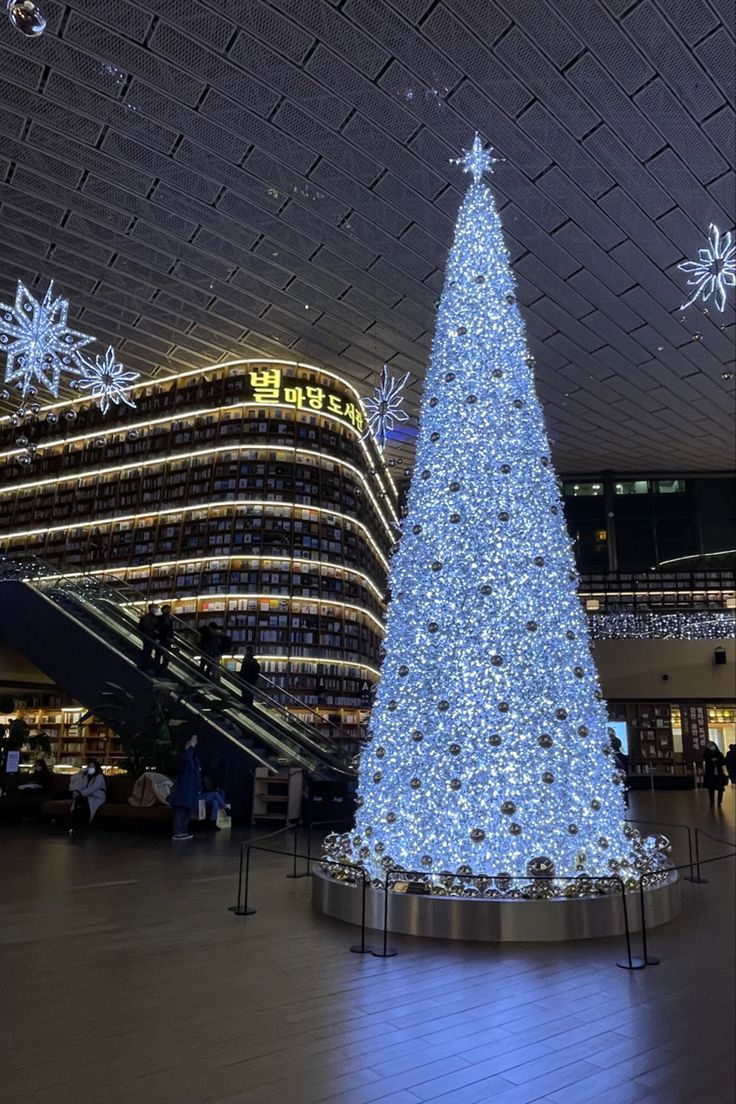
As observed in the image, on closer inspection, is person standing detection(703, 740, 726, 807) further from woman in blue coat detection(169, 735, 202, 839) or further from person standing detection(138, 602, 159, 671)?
person standing detection(138, 602, 159, 671)

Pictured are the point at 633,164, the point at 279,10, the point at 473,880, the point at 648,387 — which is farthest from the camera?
the point at 648,387

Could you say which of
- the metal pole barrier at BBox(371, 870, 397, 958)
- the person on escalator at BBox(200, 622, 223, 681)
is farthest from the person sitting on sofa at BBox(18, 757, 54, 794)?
the metal pole barrier at BBox(371, 870, 397, 958)

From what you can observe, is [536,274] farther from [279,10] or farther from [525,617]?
[525,617]

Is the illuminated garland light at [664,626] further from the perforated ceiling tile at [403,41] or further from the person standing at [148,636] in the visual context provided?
the perforated ceiling tile at [403,41]

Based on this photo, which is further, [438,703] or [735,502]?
[735,502]

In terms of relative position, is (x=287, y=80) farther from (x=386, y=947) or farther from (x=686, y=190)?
(x=386, y=947)

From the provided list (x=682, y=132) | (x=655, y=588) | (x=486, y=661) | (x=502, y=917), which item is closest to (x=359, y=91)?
(x=682, y=132)

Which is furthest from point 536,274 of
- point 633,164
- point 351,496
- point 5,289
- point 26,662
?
point 26,662

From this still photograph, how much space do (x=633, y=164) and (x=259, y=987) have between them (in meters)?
10.5

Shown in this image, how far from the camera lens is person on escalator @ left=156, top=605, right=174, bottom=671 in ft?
33.0

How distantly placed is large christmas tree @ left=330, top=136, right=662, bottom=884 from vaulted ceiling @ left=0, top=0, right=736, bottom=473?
5050mm

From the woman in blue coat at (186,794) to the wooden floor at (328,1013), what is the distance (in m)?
2.55

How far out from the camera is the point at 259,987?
305 cm

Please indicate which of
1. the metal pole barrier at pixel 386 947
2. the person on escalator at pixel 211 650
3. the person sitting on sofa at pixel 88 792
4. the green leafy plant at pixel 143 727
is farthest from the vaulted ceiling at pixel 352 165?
the metal pole barrier at pixel 386 947
